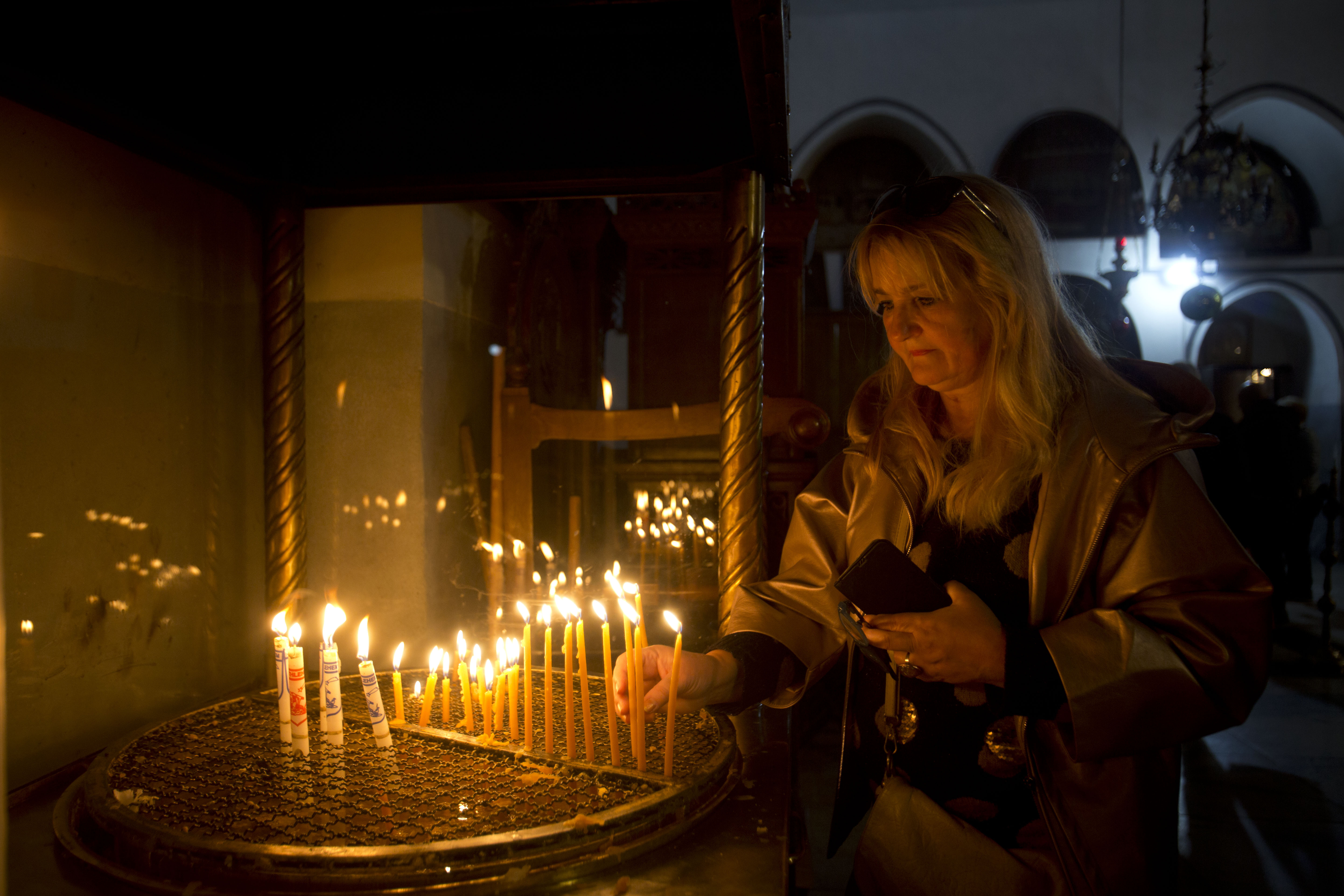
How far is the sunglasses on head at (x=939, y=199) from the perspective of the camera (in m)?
→ 1.37

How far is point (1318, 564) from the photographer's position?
10195 mm

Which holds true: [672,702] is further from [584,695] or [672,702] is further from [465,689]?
[465,689]

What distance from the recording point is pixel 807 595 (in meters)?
1.58

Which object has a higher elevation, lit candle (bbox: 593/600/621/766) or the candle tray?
lit candle (bbox: 593/600/621/766)

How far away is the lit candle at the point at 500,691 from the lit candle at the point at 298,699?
354mm

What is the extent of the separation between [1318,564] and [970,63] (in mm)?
7810

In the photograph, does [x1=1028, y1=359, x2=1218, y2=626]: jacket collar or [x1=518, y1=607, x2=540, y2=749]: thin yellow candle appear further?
[x1=518, y1=607, x2=540, y2=749]: thin yellow candle

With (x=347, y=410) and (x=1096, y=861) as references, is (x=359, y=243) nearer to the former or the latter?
(x=347, y=410)

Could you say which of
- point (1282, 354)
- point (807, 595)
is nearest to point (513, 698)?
point (807, 595)

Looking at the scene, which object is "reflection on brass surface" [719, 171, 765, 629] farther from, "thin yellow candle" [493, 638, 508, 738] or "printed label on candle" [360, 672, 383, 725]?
"printed label on candle" [360, 672, 383, 725]

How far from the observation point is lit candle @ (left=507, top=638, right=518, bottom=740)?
157 cm

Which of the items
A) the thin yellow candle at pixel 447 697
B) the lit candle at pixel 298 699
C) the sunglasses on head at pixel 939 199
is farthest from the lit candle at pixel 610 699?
the sunglasses on head at pixel 939 199

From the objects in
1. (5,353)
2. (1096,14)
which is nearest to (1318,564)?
(1096,14)

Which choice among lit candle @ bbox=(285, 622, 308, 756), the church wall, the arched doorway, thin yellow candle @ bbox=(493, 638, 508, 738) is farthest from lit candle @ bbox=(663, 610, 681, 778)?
the arched doorway
